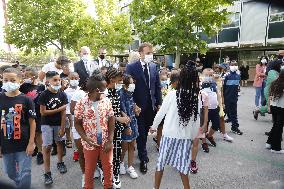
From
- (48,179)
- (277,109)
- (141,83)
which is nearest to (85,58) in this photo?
(141,83)

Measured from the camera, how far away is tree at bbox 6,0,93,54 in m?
24.7

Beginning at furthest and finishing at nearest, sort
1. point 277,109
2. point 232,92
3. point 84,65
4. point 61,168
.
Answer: point 232,92 < point 84,65 < point 277,109 < point 61,168

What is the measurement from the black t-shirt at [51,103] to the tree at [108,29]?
941 inches

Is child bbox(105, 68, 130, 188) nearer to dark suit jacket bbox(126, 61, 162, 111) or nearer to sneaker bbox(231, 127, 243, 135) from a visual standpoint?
dark suit jacket bbox(126, 61, 162, 111)

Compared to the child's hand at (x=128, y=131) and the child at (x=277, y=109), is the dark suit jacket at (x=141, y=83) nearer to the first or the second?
the child's hand at (x=128, y=131)

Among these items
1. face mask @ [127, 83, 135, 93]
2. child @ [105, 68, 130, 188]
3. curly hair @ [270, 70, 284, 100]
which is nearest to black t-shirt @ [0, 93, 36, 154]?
child @ [105, 68, 130, 188]

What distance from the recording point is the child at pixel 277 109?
205 inches

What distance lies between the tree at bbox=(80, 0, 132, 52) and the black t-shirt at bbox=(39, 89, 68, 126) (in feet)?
78.4

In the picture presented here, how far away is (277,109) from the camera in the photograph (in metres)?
5.35

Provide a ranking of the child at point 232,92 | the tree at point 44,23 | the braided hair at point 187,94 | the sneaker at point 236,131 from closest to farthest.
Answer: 1. the braided hair at point 187,94
2. the child at point 232,92
3. the sneaker at point 236,131
4. the tree at point 44,23

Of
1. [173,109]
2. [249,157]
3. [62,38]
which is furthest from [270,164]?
[62,38]

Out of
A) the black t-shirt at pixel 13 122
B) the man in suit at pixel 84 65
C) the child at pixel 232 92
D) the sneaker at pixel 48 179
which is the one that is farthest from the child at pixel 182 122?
the child at pixel 232 92

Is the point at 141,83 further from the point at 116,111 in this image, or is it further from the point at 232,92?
the point at 232,92

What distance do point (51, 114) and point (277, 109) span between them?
13.2ft
